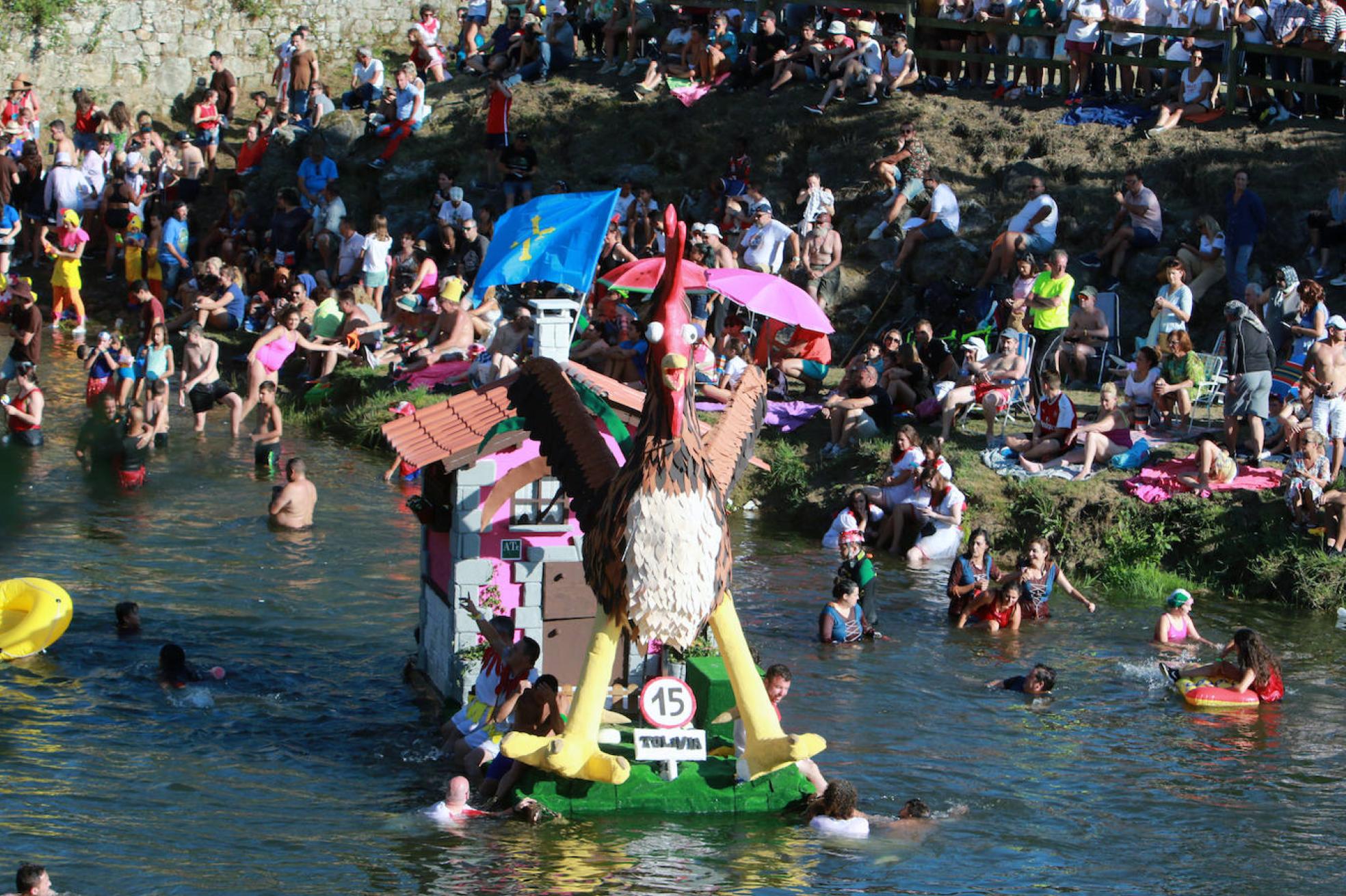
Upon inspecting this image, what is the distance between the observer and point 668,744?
11820 mm

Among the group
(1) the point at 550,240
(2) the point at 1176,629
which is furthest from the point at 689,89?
(2) the point at 1176,629

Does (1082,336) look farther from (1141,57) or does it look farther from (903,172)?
(1141,57)

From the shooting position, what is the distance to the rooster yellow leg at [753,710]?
37.2ft

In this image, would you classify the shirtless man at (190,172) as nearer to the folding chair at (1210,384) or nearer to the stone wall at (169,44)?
the stone wall at (169,44)

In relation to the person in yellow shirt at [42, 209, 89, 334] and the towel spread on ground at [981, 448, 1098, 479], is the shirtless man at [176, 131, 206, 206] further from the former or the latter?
the towel spread on ground at [981, 448, 1098, 479]

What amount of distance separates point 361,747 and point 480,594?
142 cm

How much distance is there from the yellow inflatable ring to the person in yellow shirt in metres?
11.6

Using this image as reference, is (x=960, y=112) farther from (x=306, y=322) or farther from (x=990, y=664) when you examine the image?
(x=990, y=664)

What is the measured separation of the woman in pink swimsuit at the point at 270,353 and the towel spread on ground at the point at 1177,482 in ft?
32.9

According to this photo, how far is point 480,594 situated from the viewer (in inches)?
516

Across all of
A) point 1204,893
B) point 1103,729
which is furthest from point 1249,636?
point 1204,893

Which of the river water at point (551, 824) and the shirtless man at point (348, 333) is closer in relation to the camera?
the river water at point (551, 824)

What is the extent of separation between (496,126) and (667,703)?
1680 cm

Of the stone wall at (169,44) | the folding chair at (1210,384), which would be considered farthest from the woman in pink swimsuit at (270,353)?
the folding chair at (1210,384)
